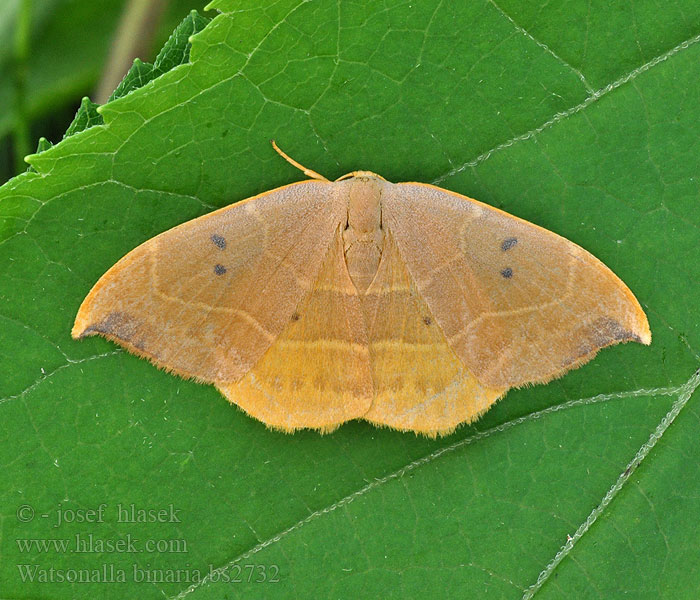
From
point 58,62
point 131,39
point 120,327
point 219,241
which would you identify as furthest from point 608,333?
point 58,62

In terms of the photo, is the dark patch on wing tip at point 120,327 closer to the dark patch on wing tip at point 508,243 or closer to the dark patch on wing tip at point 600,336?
the dark patch on wing tip at point 508,243

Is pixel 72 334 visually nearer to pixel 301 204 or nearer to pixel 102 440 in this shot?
pixel 102 440

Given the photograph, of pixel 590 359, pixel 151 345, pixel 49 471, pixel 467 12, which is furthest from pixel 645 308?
pixel 49 471

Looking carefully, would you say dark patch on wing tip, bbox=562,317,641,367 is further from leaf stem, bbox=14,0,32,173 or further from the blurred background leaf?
leaf stem, bbox=14,0,32,173

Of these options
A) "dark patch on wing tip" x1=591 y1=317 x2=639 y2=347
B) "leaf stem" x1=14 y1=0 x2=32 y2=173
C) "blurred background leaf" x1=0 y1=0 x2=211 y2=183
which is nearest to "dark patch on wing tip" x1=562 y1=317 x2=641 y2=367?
"dark patch on wing tip" x1=591 y1=317 x2=639 y2=347

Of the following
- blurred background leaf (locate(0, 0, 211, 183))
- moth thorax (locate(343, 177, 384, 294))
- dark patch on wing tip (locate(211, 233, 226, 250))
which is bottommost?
moth thorax (locate(343, 177, 384, 294))

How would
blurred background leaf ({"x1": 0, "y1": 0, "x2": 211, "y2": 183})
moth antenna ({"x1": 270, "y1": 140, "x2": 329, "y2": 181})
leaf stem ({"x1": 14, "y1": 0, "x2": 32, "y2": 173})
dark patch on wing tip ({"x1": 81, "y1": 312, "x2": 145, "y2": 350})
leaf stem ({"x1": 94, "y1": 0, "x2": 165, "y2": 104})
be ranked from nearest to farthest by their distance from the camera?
dark patch on wing tip ({"x1": 81, "y1": 312, "x2": 145, "y2": 350})
moth antenna ({"x1": 270, "y1": 140, "x2": 329, "y2": 181})
leaf stem ({"x1": 94, "y1": 0, "x2": 165, "y2": 104})
leaf stem ({"x1": 14, "y1": 0, "x2": 32, "y2": 173})
blurred background leaf ({"x1": 0, "y1": 0, "x2": 211, "y2": 183})
